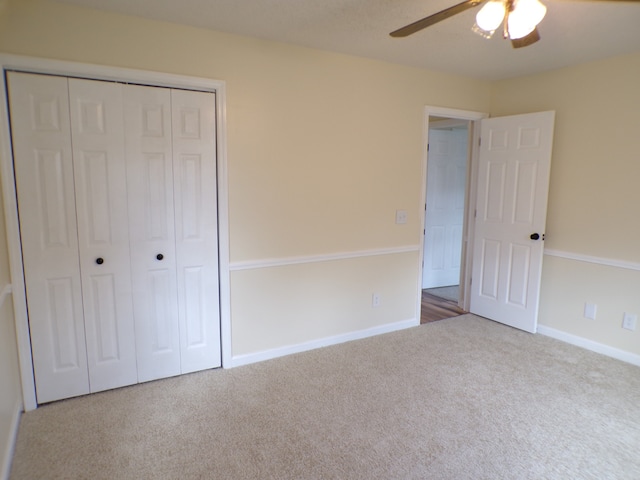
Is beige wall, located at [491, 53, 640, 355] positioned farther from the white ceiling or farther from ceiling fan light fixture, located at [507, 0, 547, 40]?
ceiling fan light fixture, located at [507, 0, 547, 40]

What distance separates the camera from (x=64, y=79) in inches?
94.0

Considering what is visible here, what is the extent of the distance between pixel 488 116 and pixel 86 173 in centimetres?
375

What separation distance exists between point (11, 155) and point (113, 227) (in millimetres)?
670

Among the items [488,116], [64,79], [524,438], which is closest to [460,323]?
[524,438]

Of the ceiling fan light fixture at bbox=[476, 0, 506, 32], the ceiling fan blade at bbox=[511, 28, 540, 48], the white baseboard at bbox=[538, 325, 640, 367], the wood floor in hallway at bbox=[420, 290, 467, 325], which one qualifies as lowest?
the wood floor in hallway at bbox=[420, 290, 467, 325]

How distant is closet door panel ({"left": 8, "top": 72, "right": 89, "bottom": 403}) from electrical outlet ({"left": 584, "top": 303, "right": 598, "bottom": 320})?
4002 millimetres

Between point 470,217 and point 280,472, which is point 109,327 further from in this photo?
point 470,217

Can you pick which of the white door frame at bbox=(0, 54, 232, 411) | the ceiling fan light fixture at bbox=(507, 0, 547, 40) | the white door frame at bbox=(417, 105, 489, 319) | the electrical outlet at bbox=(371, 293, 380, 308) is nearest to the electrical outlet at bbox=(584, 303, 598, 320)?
the white door frame at bbox=(417, 105, 489, 319)

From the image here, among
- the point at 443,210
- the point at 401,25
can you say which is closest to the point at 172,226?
the point at 401,25

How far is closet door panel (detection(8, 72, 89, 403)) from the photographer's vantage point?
233 centimetres

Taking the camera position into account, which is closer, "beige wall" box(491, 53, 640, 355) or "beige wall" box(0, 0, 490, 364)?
"beige wall" box(0, 0, 490, 364)

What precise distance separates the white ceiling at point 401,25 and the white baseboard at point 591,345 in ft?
7.81

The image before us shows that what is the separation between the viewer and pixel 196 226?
2.86m

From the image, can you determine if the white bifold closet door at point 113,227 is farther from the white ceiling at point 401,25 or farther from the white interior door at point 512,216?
the white interior door at point 512,216
